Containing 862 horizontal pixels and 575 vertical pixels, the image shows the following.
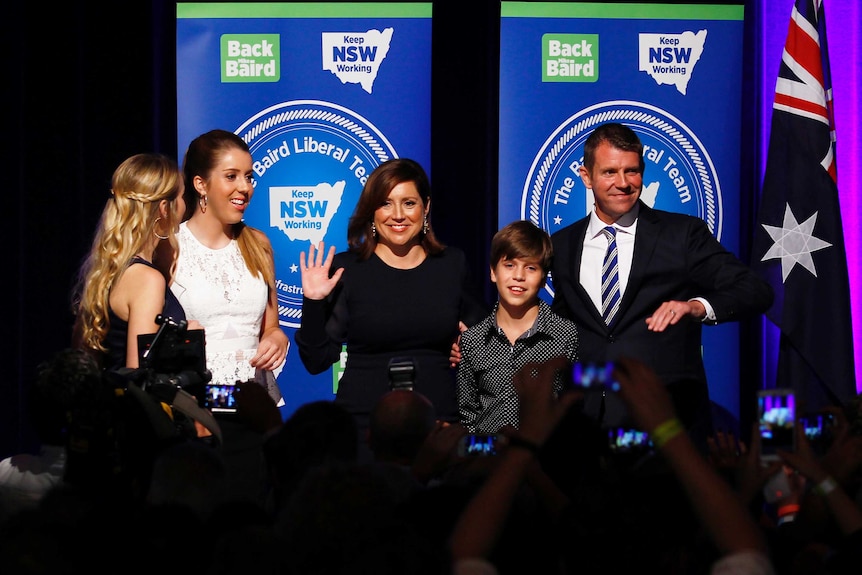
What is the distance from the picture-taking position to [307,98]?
16.1 ft

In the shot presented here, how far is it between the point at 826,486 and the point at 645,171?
116 inches

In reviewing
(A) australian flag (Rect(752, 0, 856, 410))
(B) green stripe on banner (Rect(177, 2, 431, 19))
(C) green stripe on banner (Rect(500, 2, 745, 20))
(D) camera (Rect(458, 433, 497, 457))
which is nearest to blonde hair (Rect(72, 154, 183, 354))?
(B) green stripe on banner (Rect(177, 2, 431, 19))

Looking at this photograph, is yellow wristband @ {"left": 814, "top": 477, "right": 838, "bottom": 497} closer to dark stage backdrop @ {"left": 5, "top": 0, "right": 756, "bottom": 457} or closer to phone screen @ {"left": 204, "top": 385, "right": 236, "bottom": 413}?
phone screen @ {"left": 204, "top": 385, "right": 236, "bottom": 413}

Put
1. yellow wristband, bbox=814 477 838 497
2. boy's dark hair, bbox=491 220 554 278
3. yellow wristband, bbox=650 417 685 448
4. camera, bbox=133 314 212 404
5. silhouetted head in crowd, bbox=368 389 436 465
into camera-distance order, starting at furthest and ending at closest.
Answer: boy's dark hair, bbox=491 220 554 278 < camera, bbox=133 314 212 404 < silhouetted head in crowd, bbox=368 389 436 465 < yellow wristband, bbox=814 477 838 497 < yellow wristband, bbox=650 417 685 448

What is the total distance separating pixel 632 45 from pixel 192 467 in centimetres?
334

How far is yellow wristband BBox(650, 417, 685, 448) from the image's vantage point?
1.74m

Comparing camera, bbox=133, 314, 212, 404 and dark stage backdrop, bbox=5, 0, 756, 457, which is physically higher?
dark stage backdrop, bbox=5, 0, 756, 457

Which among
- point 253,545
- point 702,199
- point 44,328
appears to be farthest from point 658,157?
point 253,545

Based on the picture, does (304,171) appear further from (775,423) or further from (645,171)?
(775,423)

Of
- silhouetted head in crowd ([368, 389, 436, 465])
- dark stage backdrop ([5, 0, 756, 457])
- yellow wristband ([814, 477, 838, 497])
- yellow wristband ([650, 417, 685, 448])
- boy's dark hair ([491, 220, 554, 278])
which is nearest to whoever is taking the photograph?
yellow wristband ([650, 417, 685, 448])

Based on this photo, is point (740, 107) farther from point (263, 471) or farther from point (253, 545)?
point (253, 545)

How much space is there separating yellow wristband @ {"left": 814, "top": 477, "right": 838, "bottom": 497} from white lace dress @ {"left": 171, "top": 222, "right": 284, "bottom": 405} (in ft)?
7.00

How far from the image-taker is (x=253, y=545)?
5.39 feet

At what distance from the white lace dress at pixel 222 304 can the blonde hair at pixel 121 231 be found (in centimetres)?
18
